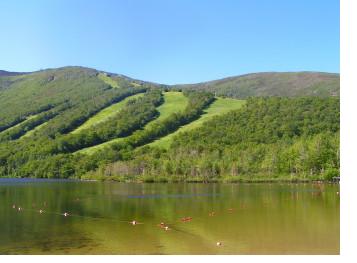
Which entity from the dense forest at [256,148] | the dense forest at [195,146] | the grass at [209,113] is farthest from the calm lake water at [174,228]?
the grass at [209,113]

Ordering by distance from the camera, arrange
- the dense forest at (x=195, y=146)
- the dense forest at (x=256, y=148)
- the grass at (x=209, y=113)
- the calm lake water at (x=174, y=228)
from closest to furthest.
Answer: the calm lake water at (x=174, y=228), the dense forest at (x=256, y=148), the dense forest at (x=195, y=146), the grass at (x=209, y=113)

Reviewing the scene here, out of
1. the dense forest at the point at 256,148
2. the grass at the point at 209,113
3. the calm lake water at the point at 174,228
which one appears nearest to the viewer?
the calm lake water at the point at 174,228

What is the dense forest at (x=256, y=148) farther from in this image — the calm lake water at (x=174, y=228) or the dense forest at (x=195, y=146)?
the calm lake water at (x=174, y=228)

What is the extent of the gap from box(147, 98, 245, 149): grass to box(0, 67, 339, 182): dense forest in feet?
6.08

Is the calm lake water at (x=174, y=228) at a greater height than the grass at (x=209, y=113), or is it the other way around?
the grass at (x=209, y=113)

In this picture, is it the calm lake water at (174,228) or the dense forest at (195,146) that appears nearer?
the calm lake water at (174,228)

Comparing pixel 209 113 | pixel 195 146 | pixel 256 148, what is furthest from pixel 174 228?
pixel 209 113

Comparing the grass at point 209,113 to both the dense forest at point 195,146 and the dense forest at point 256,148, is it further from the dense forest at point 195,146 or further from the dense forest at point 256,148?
the dense forest at point 256,148

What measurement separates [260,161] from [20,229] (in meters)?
90.8

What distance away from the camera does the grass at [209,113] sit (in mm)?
156962

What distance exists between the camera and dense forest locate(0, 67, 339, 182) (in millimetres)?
115188

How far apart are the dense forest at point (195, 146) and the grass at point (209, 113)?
1.85m
